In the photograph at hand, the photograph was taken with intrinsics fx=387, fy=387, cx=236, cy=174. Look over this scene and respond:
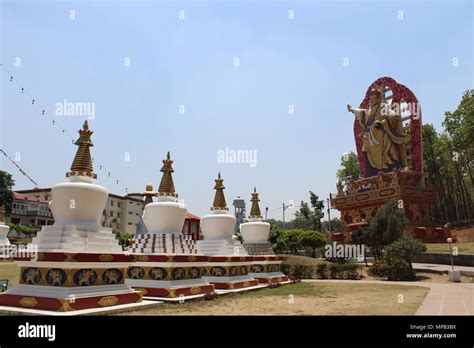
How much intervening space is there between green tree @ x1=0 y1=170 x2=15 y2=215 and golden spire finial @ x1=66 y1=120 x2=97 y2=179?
190 ft

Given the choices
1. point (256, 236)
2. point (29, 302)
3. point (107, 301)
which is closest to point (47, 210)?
point (256, 236)

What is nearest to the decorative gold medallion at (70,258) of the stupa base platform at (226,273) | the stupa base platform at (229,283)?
the stupa base platform at (226,273)

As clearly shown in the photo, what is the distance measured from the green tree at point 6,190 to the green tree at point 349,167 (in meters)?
60.2

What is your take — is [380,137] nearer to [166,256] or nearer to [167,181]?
[167,181]

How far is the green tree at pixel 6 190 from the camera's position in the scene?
2476 inches

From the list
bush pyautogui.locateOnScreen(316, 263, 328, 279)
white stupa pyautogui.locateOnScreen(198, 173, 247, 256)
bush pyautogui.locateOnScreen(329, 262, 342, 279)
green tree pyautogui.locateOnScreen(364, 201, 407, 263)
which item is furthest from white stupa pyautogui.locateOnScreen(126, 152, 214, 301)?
green tree pyautogui.locateOnScreen(364, 201, 407, 263)

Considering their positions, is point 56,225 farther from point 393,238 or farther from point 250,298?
point 393,238

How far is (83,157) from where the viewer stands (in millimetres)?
13914

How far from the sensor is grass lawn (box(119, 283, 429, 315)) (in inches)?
528

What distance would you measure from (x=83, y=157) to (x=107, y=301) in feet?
16.7

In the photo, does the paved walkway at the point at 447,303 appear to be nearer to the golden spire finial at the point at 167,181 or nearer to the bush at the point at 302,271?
the golden spire finial at the point at 167,181
